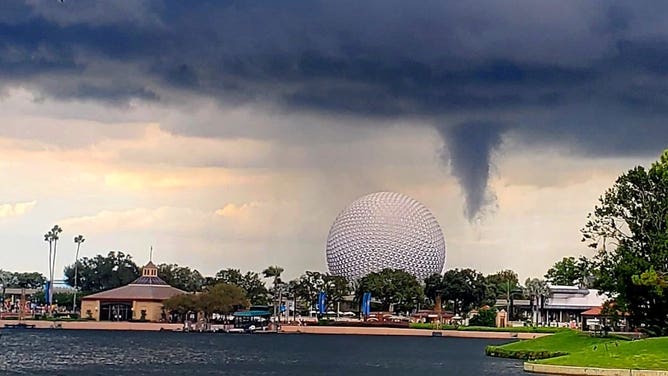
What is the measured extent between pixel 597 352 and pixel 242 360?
104 ft

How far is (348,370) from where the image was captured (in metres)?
74.4

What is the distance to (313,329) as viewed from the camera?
168 m

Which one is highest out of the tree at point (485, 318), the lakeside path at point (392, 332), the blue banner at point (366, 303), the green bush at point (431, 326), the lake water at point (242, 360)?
the blue banner at point (366, 303)

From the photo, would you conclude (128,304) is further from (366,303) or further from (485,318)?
(485,318)

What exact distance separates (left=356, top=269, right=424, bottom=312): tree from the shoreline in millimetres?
9886

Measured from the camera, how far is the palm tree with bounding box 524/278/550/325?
572 feet

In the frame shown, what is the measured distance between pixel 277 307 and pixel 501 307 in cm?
4124

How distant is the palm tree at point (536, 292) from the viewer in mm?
174250

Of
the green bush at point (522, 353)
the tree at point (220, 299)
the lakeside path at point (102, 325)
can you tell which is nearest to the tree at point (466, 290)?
the tree at point (220, 299)

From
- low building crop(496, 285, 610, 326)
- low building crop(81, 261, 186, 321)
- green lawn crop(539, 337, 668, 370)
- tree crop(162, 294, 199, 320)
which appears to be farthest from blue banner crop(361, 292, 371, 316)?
green lawn crop(539, 337, 668, 370)

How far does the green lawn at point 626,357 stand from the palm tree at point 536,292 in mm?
102040

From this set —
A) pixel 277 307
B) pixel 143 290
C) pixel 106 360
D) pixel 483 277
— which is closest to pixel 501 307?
pixel 483 277

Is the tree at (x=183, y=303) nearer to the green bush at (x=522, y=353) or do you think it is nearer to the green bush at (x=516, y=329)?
the green bush at (x=516, y=329)

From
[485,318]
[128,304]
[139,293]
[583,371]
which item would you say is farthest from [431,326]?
[583,371]
